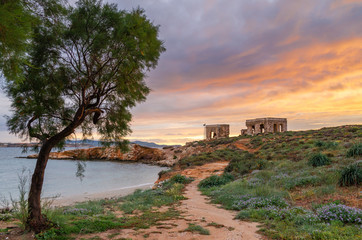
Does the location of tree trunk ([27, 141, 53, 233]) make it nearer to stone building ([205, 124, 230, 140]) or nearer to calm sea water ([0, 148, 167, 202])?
→ calm sea water ([0, 148, 167, 202])

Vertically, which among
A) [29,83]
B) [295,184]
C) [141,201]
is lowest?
[141,201]

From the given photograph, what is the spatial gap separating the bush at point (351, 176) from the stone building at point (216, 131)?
52982mm

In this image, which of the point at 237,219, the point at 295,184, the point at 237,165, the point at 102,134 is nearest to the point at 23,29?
the point at 102,134

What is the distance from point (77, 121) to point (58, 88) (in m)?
1.33

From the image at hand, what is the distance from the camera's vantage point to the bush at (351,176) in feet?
28.4

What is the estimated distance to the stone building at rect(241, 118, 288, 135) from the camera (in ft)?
176

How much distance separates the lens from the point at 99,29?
6535mm

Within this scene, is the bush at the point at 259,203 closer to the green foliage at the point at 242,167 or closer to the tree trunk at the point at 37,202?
the tree trunk at the point at 37,202

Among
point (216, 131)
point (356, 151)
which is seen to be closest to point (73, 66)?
point (356, 151)

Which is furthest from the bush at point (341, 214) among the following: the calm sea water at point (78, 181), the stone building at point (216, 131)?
the stone building at point (216, 131)

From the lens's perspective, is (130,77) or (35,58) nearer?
(35,58)

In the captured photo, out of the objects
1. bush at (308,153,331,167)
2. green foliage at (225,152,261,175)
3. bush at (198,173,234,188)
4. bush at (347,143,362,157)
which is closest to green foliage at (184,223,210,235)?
bush at (198,173,234,188)

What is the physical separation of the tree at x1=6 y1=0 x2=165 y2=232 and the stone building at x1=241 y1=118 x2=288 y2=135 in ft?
169

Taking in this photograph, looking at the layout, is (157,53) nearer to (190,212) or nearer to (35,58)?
(35,58)
